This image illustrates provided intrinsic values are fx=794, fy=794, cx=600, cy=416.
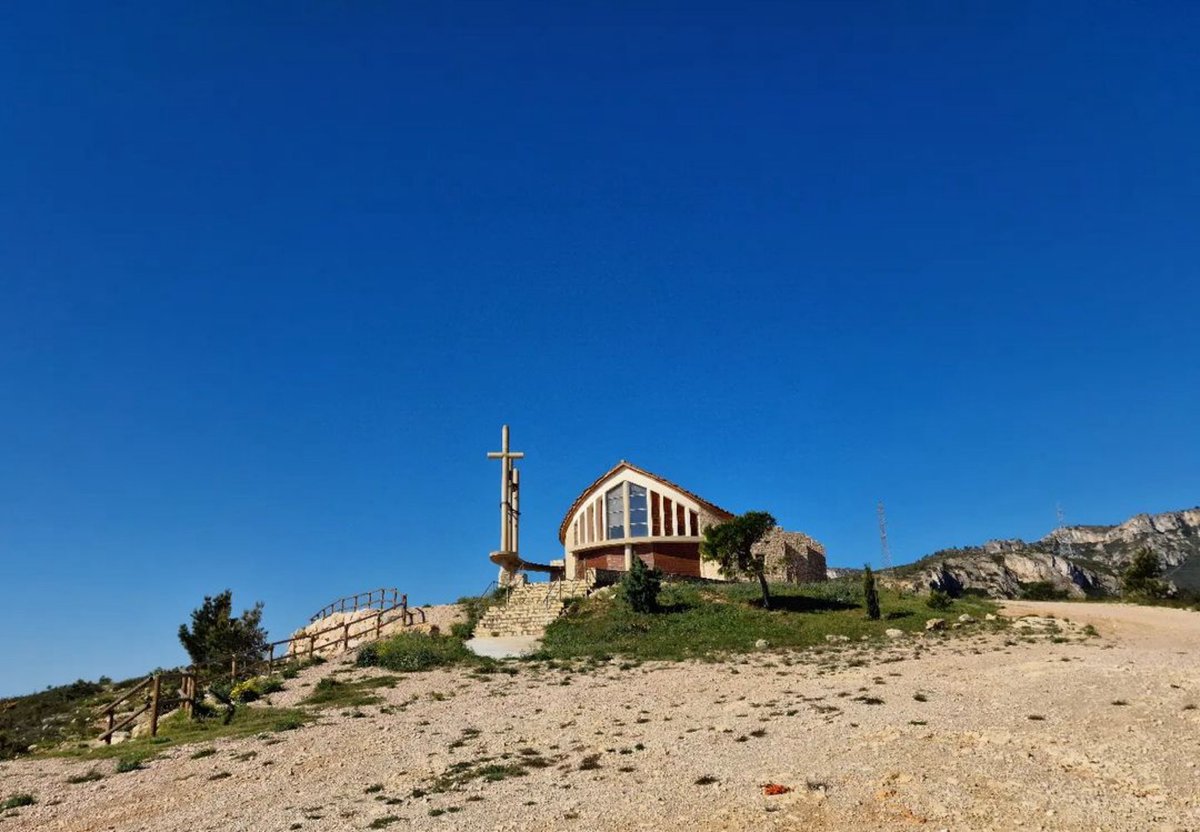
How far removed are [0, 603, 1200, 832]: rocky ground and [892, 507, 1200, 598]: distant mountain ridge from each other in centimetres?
3180

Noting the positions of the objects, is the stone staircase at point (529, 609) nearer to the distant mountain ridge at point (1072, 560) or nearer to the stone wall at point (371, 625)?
the stone wall at point (371, 625)

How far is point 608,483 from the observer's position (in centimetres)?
5978

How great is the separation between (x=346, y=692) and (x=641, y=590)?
1664 centimetres

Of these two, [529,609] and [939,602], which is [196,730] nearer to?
[529,609]

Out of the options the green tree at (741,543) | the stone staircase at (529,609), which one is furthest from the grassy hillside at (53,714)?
the green tree at (741,543)

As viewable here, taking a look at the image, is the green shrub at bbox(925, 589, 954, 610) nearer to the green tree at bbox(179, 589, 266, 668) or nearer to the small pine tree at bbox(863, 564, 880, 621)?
the small pine tree at bbox(863, 564, 880, 621)

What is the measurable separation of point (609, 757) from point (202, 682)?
1982 cm

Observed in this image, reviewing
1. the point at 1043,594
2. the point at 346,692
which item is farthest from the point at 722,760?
the point at 1043,594

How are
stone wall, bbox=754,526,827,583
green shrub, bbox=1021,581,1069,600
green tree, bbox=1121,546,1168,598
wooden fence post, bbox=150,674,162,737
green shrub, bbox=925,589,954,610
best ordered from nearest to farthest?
wooden fence post, bbox=150,674,162,737 → green shrub, bbox=925,589,954,610 → green tree, bbox=1121,546,1168,598 → green shrub, bbox=1021,581,1069,600 → stone wall, bbox=754,526,827,583

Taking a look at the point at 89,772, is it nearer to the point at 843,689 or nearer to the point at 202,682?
the point at 202,682

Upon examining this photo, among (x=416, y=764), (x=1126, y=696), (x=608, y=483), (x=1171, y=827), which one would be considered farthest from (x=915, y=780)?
(x=608, y=483)

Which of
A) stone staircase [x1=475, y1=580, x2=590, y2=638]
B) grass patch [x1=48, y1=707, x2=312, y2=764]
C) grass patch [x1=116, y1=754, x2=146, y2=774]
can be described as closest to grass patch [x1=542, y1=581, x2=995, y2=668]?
stone staircase [x1=475, y1=580, x2=590, y2=638]

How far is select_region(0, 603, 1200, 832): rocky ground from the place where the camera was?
12336mm

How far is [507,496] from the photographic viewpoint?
53188 millimetres
